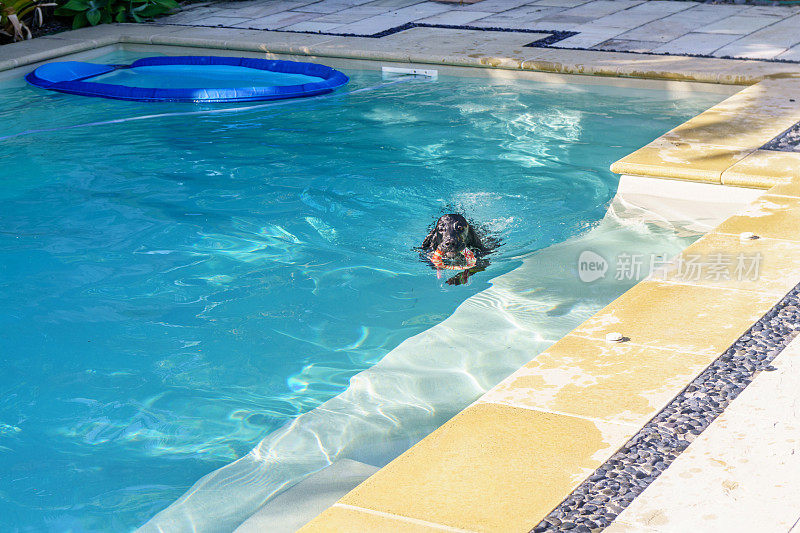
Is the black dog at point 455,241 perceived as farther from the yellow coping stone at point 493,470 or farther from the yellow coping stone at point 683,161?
the yellow coping stone at point 493,470

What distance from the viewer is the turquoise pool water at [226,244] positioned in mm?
3920

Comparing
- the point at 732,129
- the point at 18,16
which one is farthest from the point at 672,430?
the point at 18,16

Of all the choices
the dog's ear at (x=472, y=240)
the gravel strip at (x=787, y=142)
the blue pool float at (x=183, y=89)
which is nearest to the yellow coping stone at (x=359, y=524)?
the dog's ear at (x=472, y=240)

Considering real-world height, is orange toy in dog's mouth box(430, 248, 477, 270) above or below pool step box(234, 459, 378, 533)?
above

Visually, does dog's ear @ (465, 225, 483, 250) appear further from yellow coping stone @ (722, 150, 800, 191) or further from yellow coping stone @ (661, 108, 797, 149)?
yellow coping stone @ (661, 108, 797, 149)

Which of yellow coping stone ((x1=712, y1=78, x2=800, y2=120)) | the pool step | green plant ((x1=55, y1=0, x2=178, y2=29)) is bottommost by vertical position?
the pool step

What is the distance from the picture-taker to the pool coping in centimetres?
260

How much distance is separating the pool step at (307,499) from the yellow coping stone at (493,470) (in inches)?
18.7

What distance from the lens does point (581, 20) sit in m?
10.4

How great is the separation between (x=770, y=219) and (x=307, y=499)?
2902 mm

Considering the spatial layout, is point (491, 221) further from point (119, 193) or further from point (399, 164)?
point (119, 193)

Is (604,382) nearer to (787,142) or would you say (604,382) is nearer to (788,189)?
(788,189)

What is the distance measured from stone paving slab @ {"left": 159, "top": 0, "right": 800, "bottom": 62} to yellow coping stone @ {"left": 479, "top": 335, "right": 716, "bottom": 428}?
5928mm

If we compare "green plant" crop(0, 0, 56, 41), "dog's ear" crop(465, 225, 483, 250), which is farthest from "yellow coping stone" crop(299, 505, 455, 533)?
"green plant" crop(0, 0, 56, 41)
